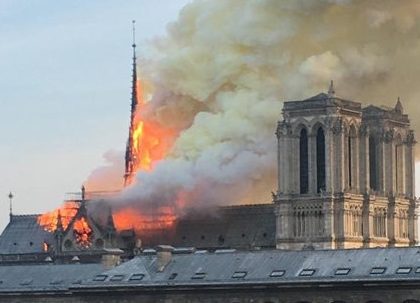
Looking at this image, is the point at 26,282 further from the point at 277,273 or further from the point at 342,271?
the point at 342,271

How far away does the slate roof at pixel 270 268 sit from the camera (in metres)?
153

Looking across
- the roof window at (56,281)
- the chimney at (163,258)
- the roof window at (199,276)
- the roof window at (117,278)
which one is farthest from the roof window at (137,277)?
the roof window at (56,281)

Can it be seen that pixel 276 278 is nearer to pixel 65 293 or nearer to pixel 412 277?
pixel 412 277

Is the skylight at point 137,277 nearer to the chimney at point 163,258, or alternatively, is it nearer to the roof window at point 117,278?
the roof window at point 117,278

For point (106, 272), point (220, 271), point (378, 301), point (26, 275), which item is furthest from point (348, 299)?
point (26, 275)

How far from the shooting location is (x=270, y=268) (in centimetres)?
16038

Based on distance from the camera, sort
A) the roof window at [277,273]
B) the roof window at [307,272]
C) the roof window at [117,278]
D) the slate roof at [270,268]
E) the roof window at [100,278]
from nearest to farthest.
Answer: the slate roof at [270,268]
the roof window at [307,272]
the roof window at [277,273]
the roof window at [117,278]
the roof window at [100,278]

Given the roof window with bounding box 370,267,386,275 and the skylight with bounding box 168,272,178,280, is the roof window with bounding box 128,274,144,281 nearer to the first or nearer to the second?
the skylight with bounding box 168,272,178,280

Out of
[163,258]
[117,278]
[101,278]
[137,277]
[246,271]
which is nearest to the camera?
[246,271]

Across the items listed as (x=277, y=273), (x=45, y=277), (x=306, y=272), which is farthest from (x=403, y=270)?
(x=45, y=277)

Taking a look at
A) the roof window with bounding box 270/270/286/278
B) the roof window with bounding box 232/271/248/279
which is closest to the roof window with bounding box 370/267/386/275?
the roof window with bounding box 270/270/286/278

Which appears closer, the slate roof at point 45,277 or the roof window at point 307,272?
the roof window at point 307,272

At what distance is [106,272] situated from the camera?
17262 centimetres

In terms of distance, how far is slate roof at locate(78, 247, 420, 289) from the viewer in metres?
153
